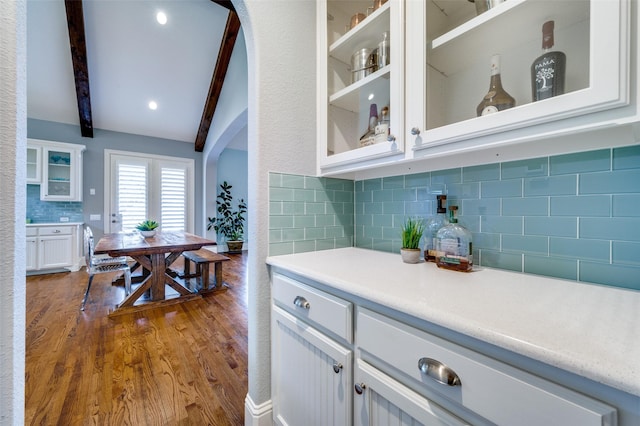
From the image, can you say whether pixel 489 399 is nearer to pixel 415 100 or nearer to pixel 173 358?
pixel 415 100

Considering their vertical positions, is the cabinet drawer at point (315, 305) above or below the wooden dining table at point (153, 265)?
above

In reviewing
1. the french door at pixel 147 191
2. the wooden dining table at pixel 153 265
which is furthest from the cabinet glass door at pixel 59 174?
the wooden dining table at pixel 153 265

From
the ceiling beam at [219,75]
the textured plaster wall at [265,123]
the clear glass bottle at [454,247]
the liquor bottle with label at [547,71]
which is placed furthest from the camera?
the ceiling beam at [219,75]

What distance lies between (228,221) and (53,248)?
3084mm

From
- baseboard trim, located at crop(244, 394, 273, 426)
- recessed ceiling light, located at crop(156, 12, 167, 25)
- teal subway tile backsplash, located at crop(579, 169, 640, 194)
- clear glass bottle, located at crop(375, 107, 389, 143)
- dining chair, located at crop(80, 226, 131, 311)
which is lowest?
baseboard trim, located at crop(244, 394, 273, 426)

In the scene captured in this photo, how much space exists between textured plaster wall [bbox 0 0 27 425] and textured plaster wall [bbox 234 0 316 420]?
2.39ft

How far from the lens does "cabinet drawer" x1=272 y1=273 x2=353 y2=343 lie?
820 mm

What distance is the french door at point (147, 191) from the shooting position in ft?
16.5

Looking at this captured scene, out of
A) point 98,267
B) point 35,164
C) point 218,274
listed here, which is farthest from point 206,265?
point 35,164

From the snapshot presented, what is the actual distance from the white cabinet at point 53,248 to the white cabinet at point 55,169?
0.61 meters

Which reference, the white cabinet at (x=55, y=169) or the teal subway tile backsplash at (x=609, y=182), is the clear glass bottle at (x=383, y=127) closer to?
the teal subway tile backsplash at (x=609, y=182)

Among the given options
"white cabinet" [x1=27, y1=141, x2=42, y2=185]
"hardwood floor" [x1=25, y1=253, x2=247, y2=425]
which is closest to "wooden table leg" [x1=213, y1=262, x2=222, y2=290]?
"hardwood floor" [x1=25, y1=253, x2=247, y2=425]

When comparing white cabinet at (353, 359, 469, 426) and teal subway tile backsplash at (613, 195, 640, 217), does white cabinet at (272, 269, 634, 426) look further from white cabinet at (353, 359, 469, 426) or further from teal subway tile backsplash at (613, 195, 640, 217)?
teal subway tile backsplash at (613, 195, 640, 217)

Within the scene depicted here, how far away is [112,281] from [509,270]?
4819mm
